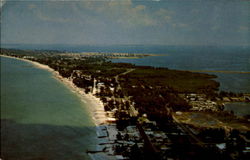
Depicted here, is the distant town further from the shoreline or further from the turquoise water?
the turquoise water

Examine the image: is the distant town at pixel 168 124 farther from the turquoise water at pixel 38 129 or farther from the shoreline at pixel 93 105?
the turquoise water at pixel 38 129

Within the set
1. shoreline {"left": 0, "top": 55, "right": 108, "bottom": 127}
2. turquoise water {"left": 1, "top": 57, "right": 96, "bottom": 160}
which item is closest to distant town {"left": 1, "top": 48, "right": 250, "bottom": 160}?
shoreline {"left": 0, "top": 55, "right": 108, "bottom": 127}

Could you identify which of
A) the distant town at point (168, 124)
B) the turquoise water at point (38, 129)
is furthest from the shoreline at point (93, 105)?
the turquoise water at point (38, 129)

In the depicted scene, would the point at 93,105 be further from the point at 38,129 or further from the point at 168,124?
the point at 38,129

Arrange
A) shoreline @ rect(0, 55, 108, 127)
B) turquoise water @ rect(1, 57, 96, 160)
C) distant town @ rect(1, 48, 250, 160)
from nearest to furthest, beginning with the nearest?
turquoise water @ rect(1, 57, 96, 160)
distant town @ rect(1, 48, 250, 160)
shoreline @ rect(0, 55, 108, 127)

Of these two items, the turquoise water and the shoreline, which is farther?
the shoreline

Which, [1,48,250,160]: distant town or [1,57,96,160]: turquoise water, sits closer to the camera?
A: [1,57,96,160]: turquoise water

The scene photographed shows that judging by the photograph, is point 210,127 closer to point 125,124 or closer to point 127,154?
point 125,124

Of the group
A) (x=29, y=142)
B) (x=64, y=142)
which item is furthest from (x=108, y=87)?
(x=29, y=142)

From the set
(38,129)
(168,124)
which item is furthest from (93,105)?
(38,129)

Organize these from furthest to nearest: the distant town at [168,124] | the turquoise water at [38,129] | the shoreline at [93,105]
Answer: the shoreline at [93,105] < the distant town at [168,124] < the turquoise water at [38,129]

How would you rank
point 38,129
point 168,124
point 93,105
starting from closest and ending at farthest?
point 38,129 < point 168,124 < point 93,105

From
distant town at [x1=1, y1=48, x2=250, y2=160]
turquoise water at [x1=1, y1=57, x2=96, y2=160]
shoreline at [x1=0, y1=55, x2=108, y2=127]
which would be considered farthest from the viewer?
shoreline at [x1=0, y1=55, x2=108, y2=127]
